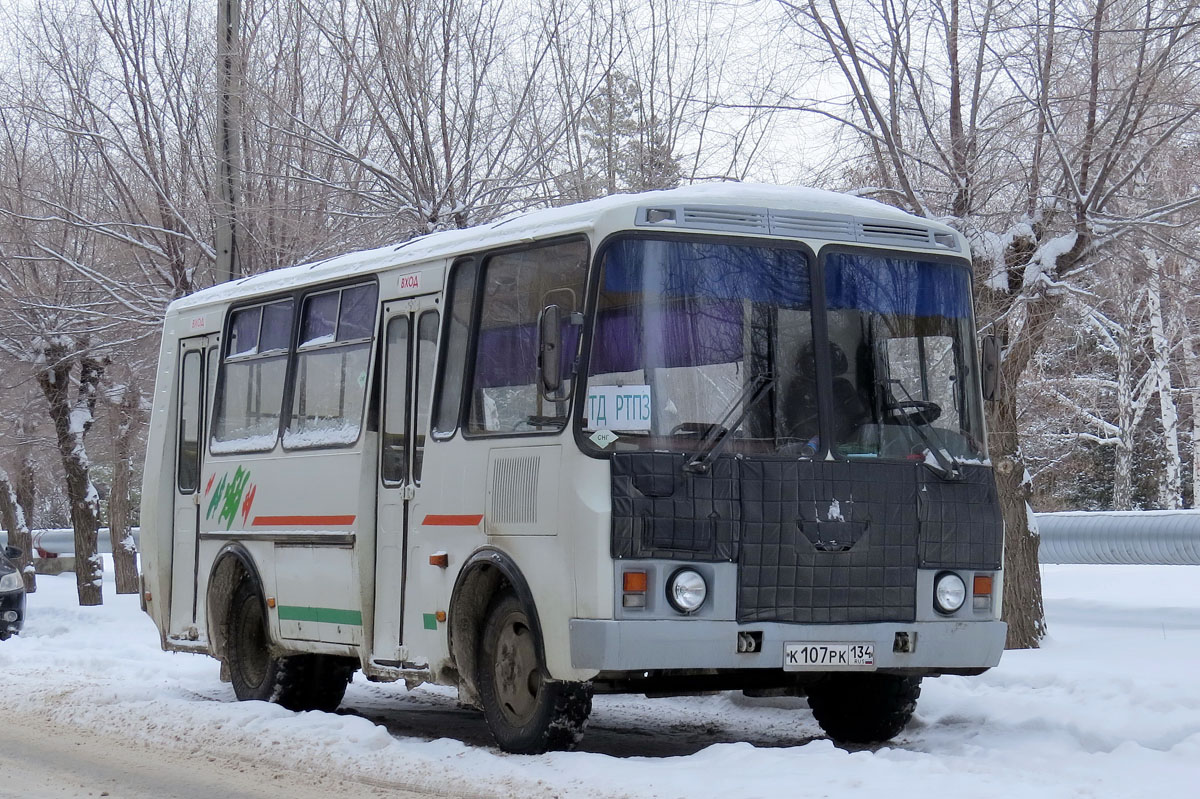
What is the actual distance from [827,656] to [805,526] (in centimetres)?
68

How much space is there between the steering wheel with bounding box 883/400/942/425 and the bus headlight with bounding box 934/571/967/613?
83cm

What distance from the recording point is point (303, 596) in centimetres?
1156

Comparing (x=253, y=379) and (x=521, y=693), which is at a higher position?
(x=253, y=379)

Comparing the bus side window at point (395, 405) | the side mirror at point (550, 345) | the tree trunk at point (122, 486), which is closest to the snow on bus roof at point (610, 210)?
the bus side window at point (395, 405)

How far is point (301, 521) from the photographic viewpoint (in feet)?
38.1

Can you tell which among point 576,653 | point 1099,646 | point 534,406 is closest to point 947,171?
point 1099,646

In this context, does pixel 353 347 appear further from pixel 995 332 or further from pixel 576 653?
pixel 995 332

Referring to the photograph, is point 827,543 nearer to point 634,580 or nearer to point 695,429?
point 695,429

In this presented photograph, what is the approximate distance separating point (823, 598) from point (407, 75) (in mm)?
9701

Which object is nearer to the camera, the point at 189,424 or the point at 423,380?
the point at 423,380

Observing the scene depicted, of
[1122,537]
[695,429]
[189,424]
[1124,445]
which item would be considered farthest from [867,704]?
[1124,445]

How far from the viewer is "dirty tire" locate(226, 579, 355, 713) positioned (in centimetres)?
1222

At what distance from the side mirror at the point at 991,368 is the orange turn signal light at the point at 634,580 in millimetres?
2387

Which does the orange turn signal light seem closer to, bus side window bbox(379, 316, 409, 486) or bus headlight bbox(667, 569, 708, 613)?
bus headlight bbox(667, 569, 708, 613)
